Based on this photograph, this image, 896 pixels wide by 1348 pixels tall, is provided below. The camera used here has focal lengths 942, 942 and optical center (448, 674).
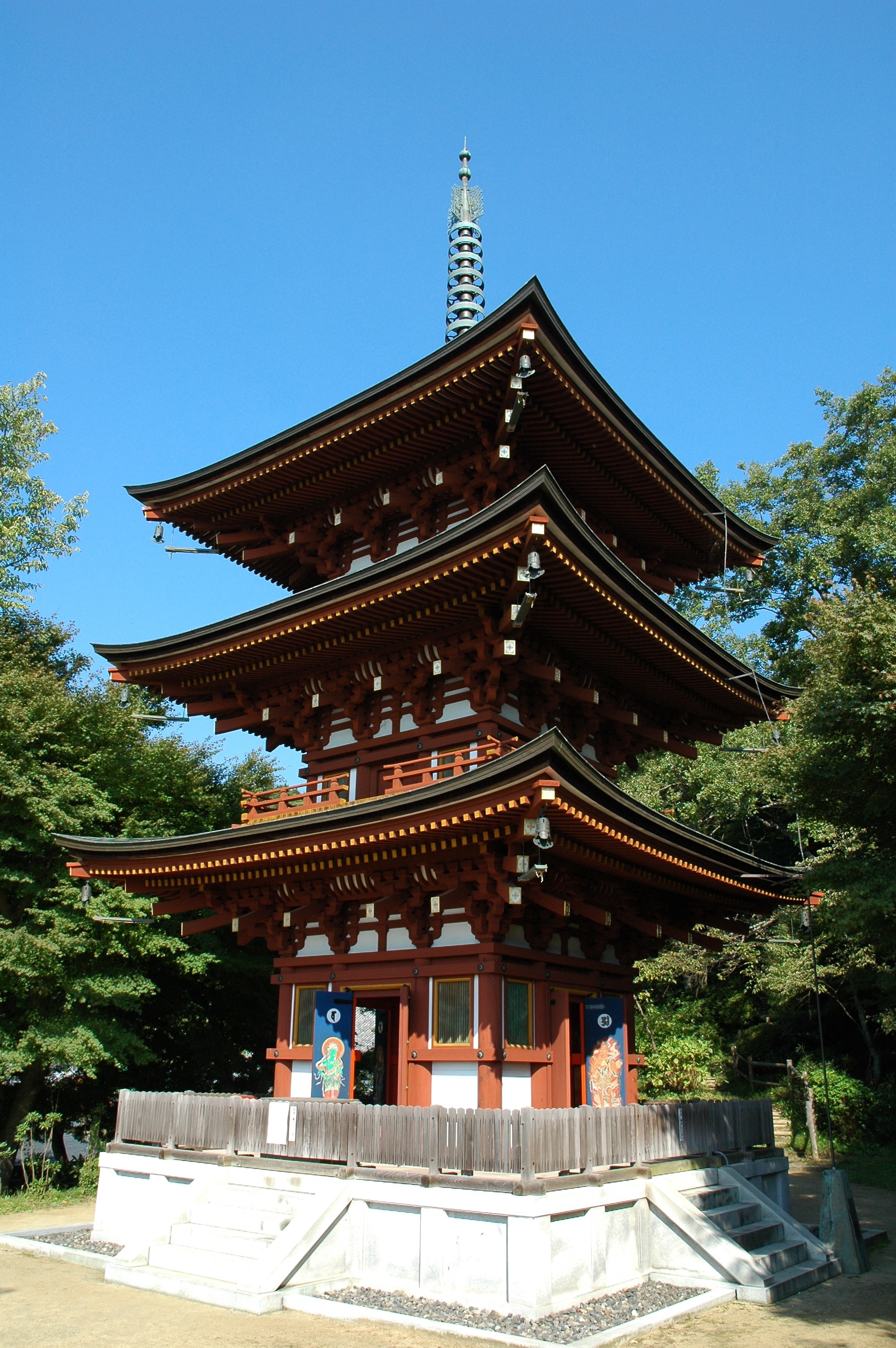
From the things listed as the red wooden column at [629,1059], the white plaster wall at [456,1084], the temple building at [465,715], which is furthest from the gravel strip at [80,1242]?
the red wooden column at [629,1059]

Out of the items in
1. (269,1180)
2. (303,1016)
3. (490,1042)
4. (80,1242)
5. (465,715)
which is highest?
(465,715)

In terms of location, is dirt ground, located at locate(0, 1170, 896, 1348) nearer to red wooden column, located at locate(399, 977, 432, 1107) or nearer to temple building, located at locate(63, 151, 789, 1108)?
red wooden column, located at locate(399, 977, 432, 1107)

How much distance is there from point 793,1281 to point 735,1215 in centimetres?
146

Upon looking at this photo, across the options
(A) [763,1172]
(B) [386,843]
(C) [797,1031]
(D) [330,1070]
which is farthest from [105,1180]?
(C) [797,1031]

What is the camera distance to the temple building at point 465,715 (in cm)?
1362

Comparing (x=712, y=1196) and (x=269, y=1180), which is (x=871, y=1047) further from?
(x=269, y=1180)

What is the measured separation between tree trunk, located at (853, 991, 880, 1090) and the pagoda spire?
23563 mm

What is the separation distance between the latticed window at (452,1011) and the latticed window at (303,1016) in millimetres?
2751

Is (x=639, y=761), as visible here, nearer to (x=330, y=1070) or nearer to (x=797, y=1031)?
(x=797, y=1031)

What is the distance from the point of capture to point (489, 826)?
12.9 m

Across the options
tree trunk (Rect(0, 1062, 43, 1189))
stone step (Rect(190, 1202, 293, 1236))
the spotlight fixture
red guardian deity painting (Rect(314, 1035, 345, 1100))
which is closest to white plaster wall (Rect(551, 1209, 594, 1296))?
stone step (Rect(190, 1202, 293, 1236))

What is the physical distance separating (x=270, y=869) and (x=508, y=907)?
14.1ft

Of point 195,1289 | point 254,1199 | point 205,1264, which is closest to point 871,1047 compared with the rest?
point 254,1199

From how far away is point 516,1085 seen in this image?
1377cm
